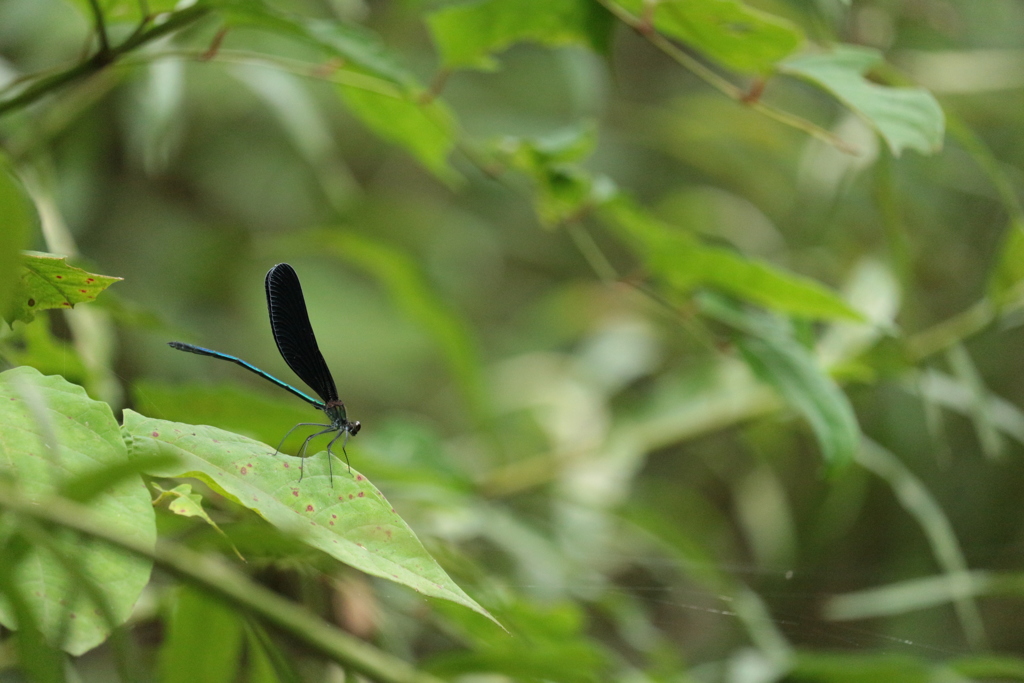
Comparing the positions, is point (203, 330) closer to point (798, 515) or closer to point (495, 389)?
point (495, 389)

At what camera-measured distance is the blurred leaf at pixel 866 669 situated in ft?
1.69

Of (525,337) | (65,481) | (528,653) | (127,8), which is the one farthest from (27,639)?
(525,337)

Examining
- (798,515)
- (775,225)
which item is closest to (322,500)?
(798,515)

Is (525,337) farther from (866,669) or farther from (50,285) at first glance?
(50,285)

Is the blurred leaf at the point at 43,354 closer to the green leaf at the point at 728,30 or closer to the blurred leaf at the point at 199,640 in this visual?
the blurred leaf at the point at 199,640

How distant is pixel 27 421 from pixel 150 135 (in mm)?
469

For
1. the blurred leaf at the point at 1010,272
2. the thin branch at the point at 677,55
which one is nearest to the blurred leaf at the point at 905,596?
the blurred leaf at the point at 1010,272

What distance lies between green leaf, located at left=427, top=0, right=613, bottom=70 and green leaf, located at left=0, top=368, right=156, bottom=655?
0.89ft

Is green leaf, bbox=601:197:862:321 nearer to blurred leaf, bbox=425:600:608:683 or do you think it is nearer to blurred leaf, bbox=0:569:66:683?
blurred leaf, bbox=425:600:608:683

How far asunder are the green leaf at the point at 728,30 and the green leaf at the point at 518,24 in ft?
0.13

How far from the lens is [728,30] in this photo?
0.39 meters

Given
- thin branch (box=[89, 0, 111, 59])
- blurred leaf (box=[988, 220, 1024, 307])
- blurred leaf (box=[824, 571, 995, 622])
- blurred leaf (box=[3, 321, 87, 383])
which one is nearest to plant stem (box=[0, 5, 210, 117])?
thin branch (box=[89, 0, 111, 59])

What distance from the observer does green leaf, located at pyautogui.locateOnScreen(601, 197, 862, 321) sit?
0.45m

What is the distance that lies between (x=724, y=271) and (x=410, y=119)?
20 cm
